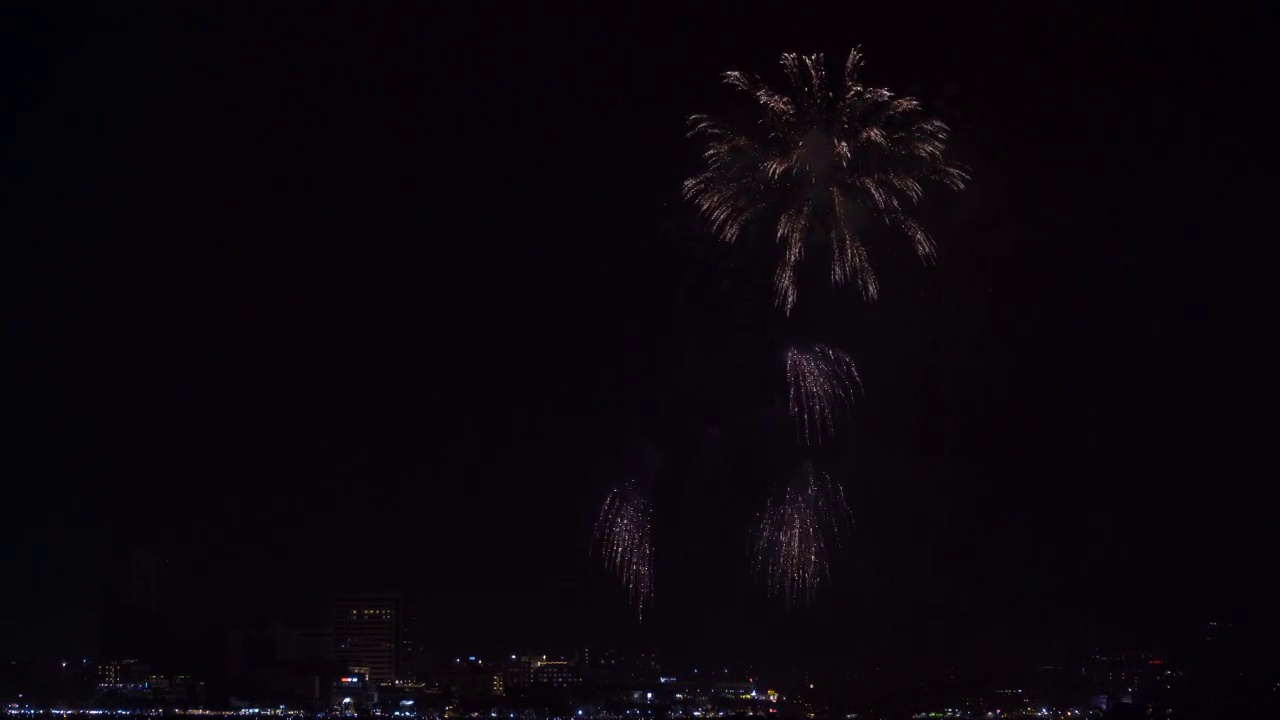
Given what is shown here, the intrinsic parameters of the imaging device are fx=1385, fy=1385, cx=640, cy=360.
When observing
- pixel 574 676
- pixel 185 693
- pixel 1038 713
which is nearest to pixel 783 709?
pixel 1038 713

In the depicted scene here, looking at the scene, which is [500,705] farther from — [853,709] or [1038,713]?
[1038,713]

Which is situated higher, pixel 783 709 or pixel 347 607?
pixel 347 607

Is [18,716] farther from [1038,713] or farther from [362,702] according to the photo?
[1038,713]

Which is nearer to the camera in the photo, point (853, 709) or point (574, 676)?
point (853, 709)

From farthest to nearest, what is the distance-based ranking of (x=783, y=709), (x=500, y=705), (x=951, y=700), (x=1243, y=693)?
(x=500, y=705) < (x=783, y=709) < (x=951, y=700) < (x=1243, y=693)

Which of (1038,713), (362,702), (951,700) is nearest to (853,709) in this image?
(951,700)

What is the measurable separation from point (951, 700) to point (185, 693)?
86903 millimetres

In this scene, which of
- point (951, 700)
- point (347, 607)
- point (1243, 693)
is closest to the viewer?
point (1243, 693)

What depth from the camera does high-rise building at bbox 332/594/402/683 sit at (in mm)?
188875

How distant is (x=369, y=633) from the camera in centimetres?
19300

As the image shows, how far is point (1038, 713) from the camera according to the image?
108 metres

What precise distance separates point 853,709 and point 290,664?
3279 inches

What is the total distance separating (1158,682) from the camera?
102938 mm

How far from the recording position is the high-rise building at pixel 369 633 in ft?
620
